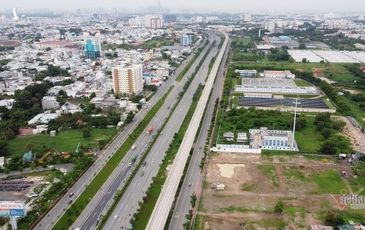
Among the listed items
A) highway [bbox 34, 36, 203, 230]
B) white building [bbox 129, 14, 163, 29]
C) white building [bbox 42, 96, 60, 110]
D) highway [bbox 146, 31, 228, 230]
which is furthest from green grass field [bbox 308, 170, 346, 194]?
white building [bbox 129, 14, 163, 29]

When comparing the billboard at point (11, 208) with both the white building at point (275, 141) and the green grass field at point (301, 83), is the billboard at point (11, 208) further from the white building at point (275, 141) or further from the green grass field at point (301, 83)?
the green grass field at point (301, 83)

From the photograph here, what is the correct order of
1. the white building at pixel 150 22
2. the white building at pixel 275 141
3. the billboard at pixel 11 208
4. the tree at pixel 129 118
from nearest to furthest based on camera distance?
the billboard at pixel 11 208
the white building at pixel 275 141
the tree at pixel 129 118
the white building at pixel 150 22

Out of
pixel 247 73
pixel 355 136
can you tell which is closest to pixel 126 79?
pixel 247 73

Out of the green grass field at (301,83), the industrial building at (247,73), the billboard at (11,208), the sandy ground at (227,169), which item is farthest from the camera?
the industrial building at (247,73)

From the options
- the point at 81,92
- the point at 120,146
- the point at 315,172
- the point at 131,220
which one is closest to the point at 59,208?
the point at 131,220

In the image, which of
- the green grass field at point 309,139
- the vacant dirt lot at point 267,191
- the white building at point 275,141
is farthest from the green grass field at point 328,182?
the white building at point 275,141

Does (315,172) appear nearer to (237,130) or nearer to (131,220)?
(237,130)
